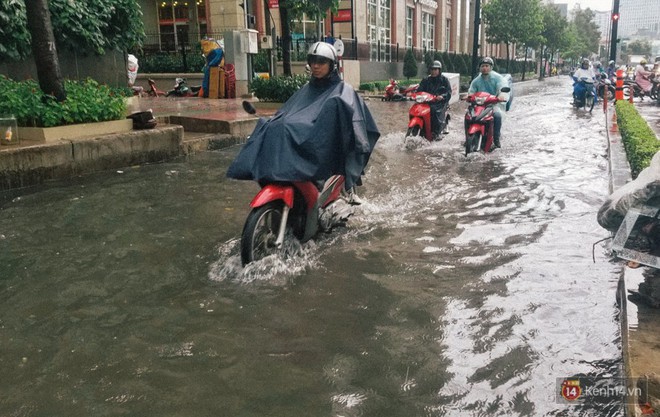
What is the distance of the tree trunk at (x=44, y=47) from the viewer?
8523 mm

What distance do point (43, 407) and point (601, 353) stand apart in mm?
3054

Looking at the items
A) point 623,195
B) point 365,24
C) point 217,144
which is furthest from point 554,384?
point 365,24

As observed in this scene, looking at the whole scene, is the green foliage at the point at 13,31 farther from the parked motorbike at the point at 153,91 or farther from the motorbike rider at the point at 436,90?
the parked motorbike at the point at 153,91

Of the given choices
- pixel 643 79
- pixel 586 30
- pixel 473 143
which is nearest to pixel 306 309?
pixel 473 143

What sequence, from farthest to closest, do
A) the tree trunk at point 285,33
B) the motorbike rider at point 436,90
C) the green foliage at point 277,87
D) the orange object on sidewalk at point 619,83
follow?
the tree trunk at point 285,33
the orange object on sidewalk at point 619,83
the green foliage at point 277,87
the motorbike rider at point 436,90

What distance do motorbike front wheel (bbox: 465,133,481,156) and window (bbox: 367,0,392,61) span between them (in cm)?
2477

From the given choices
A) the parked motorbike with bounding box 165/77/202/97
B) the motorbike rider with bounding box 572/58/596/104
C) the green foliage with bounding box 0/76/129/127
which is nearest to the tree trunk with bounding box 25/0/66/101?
the green foliage with bounding box 0/76/129/127

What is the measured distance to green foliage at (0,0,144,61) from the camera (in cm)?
1048

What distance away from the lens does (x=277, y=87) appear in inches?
639

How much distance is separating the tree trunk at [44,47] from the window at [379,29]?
26.9m

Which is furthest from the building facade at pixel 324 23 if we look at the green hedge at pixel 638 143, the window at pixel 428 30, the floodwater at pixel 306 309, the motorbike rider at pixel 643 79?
the floodwater at pixel 306 309

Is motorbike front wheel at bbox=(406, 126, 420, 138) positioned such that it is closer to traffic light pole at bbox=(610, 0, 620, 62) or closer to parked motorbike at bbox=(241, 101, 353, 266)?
parked motorbike at bbox=(241, 101, 353, 266)

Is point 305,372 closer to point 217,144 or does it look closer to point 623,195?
point 623,195

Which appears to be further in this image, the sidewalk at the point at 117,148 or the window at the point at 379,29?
the window at the point at 379,29
